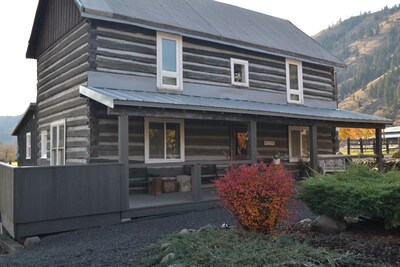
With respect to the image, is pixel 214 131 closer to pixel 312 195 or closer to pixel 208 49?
pixel 208 49

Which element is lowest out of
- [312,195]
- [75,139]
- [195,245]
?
[195,245]

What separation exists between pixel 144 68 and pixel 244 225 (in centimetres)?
756

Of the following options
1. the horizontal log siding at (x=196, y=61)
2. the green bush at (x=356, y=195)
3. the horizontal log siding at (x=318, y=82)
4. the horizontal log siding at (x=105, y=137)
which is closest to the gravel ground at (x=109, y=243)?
the green bush at (x=356, y=195)

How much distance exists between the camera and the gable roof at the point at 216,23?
39.1 feet

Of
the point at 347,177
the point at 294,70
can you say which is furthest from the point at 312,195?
the point at 294,70

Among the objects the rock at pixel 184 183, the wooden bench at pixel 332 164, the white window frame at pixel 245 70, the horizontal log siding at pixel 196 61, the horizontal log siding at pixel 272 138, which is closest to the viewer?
the horizontal log siding at pixel 196 61

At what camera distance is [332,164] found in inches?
672

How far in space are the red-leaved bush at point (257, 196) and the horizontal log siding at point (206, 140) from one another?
24.4 feet

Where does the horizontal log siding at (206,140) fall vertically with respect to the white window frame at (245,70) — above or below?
below

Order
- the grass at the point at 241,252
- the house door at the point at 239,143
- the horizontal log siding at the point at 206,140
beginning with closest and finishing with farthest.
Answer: the grass at the point at 241,252 < the horizontal log siding at the point at 206,140 < the house door at the point at 239,143

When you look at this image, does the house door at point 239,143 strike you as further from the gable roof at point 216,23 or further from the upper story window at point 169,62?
the upper story window at point 169,62

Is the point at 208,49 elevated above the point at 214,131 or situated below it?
above

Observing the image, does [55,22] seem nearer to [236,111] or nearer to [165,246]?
[236,111]

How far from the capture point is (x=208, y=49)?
14.3 meters
